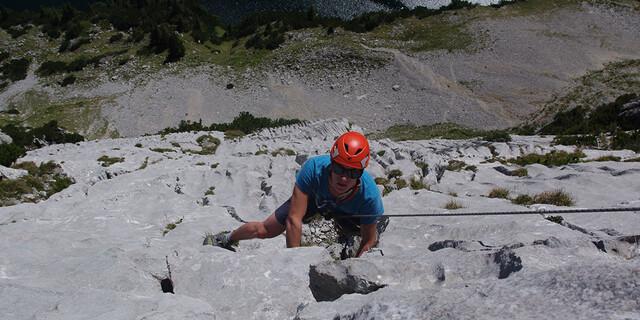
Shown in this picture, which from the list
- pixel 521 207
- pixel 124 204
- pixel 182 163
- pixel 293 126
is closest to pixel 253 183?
pixel 124 204

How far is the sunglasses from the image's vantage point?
5.51 metres

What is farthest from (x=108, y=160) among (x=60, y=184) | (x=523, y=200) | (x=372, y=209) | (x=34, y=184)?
(x=523, y=200)

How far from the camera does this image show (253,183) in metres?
13.8

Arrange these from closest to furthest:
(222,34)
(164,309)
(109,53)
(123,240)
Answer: (164,309) < (123,240) < (109,53) < (222,34)

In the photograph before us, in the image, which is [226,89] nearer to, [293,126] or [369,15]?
[293,126]

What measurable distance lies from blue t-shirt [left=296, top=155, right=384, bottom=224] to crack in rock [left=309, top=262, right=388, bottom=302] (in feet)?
4.88

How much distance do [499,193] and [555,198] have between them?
1630 mm

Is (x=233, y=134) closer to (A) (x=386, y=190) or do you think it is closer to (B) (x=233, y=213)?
(A) (x=386, y=190)

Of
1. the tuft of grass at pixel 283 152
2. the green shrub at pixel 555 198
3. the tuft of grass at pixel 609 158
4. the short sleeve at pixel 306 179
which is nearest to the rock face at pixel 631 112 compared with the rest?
the tuft of grass at pixel 609 158

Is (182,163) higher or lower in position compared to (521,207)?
lower

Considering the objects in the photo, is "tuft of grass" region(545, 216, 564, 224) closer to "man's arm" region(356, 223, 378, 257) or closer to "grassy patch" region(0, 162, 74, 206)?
"man's arm" region(356, 223, 378, 257)

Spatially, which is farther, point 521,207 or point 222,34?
point 222,34

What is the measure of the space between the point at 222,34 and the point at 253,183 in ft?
159

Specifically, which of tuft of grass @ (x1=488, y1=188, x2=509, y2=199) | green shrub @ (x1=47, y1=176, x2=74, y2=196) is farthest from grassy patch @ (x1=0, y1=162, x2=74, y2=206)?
tuft of grass @ (x1=488, y1=188, x2=509, y2=199)
